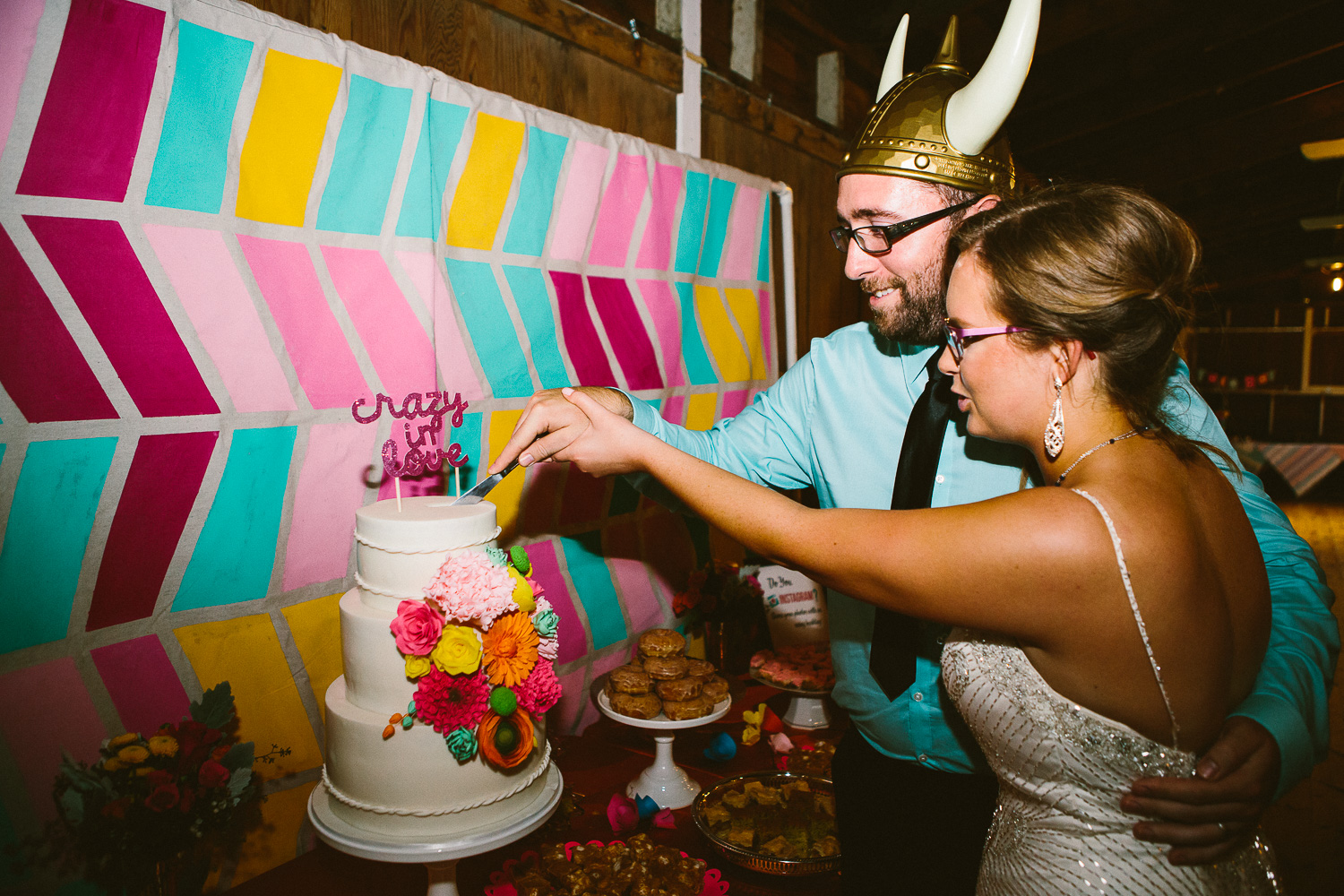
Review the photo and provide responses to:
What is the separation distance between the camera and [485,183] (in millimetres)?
2084

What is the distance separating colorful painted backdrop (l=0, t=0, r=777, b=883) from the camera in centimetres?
139

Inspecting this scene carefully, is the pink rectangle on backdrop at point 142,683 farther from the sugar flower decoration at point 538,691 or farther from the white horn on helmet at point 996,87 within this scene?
the white horn on helmet at point 996,87

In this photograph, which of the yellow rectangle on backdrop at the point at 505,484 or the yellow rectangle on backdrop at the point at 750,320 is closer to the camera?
the yellow rectangle on backdrop at the point at 505,484

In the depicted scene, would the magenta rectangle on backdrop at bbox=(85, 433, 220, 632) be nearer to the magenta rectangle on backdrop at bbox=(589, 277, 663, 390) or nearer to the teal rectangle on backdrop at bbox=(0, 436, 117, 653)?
the teal rectangle on backdrop at bbox=(0, 436, 117, 653)

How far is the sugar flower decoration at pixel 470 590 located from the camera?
1357 mm

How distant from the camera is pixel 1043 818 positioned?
1.17 m

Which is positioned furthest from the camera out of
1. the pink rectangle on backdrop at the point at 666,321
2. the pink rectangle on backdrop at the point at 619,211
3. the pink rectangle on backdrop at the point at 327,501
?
the pink rectangle on backdrop at the point at 666,321

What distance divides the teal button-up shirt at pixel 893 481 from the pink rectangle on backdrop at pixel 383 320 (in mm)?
591

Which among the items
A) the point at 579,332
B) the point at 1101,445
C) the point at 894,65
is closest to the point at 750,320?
the point at 579,332

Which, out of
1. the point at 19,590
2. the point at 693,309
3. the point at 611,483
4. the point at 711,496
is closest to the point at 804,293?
the point at 693,309

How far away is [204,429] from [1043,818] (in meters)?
1.75

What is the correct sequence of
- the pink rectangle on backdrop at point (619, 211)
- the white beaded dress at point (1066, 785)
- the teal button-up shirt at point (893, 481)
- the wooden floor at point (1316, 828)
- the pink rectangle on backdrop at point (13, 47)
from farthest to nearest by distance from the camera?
the wooden floor at point (1316, 828)
the pink rectangle on backdrop at point (619, 211)
the pink rectangle on backdrop at point (13, 47)
the teal button-up shirt at point (893, 481)
the white beaded dress at point (1066, 785)

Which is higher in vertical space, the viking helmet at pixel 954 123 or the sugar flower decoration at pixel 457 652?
the viking helmet at pixel 954 123

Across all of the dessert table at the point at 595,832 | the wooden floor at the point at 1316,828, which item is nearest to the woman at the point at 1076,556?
the dessert table at the point at 595,832
